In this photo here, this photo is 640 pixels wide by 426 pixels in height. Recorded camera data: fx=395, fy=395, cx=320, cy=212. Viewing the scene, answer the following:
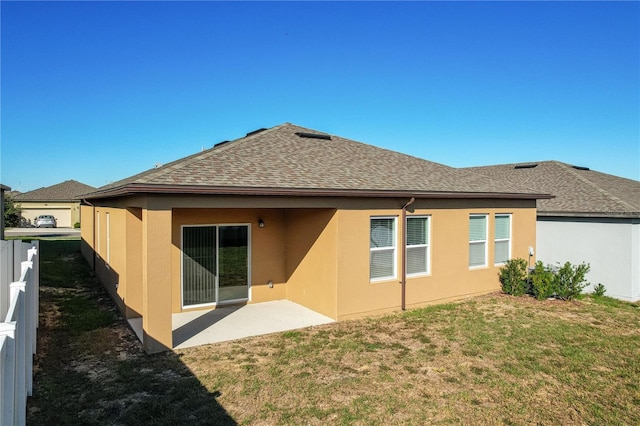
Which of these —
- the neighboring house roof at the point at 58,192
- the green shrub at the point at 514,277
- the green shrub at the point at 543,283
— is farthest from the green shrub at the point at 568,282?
the neighboring house roof at the point at 58,192

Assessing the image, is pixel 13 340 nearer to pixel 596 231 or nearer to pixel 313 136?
pixel 313 136

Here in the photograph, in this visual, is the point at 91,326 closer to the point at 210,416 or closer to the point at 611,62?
the point at 210,416

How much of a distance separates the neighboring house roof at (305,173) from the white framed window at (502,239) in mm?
828

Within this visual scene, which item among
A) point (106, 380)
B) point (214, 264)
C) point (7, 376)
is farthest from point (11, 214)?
point (7, 376)

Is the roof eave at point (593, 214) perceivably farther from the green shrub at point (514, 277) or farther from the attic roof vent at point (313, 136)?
the attic roof vent at point (313, 136)

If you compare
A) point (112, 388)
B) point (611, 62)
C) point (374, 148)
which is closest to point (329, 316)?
point (112, 388)

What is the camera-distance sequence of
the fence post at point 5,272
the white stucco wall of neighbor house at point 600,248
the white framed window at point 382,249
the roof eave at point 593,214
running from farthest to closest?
the white stucco wall of neighbor house at point 600,248, the roof eave at point 593,214, the white framed window at point 382,249, the fence post at point 5,272

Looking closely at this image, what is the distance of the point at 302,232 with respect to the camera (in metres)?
10.2

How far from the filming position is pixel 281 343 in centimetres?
754

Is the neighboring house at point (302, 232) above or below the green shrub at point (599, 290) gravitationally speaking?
above

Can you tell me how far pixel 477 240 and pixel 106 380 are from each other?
9.84 m

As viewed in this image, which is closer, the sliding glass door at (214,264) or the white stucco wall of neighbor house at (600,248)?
the sliding glass door at (214,264)

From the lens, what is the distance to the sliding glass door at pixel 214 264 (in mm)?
9719

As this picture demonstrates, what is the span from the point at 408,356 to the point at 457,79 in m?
12.6
